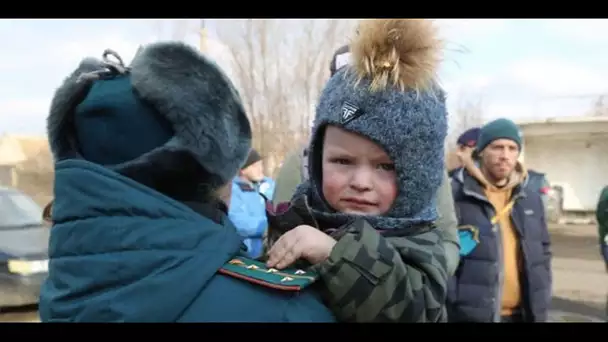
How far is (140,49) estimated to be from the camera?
854 millimetres

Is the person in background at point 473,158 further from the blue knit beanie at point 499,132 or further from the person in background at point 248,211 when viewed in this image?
the person in background at point 248,211

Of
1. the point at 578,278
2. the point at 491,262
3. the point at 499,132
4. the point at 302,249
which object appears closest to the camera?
the point at 302,249

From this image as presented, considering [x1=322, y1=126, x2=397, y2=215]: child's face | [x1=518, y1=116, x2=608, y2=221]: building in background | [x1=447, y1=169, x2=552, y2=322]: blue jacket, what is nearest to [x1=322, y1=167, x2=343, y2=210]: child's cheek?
[x1=322, y1=126, x2=397, y2=215]: child's face

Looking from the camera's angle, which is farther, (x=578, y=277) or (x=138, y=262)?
(x=578, y=277)

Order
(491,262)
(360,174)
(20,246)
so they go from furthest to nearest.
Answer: (20,246) → (491,262) → (360,174)

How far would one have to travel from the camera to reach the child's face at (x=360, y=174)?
3.32 ft

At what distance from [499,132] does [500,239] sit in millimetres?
415

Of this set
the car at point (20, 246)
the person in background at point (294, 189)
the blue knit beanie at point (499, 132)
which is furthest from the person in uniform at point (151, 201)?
the car at point (20, 246)

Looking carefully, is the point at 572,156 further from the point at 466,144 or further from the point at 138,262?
the point at 138,262

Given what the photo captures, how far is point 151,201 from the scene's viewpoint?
31.9 inches

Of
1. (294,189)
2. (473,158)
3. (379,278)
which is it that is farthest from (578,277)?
(379,278)

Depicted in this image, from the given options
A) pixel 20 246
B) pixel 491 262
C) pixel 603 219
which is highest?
pixel 603 219

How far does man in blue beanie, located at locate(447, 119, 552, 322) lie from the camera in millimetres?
2383
